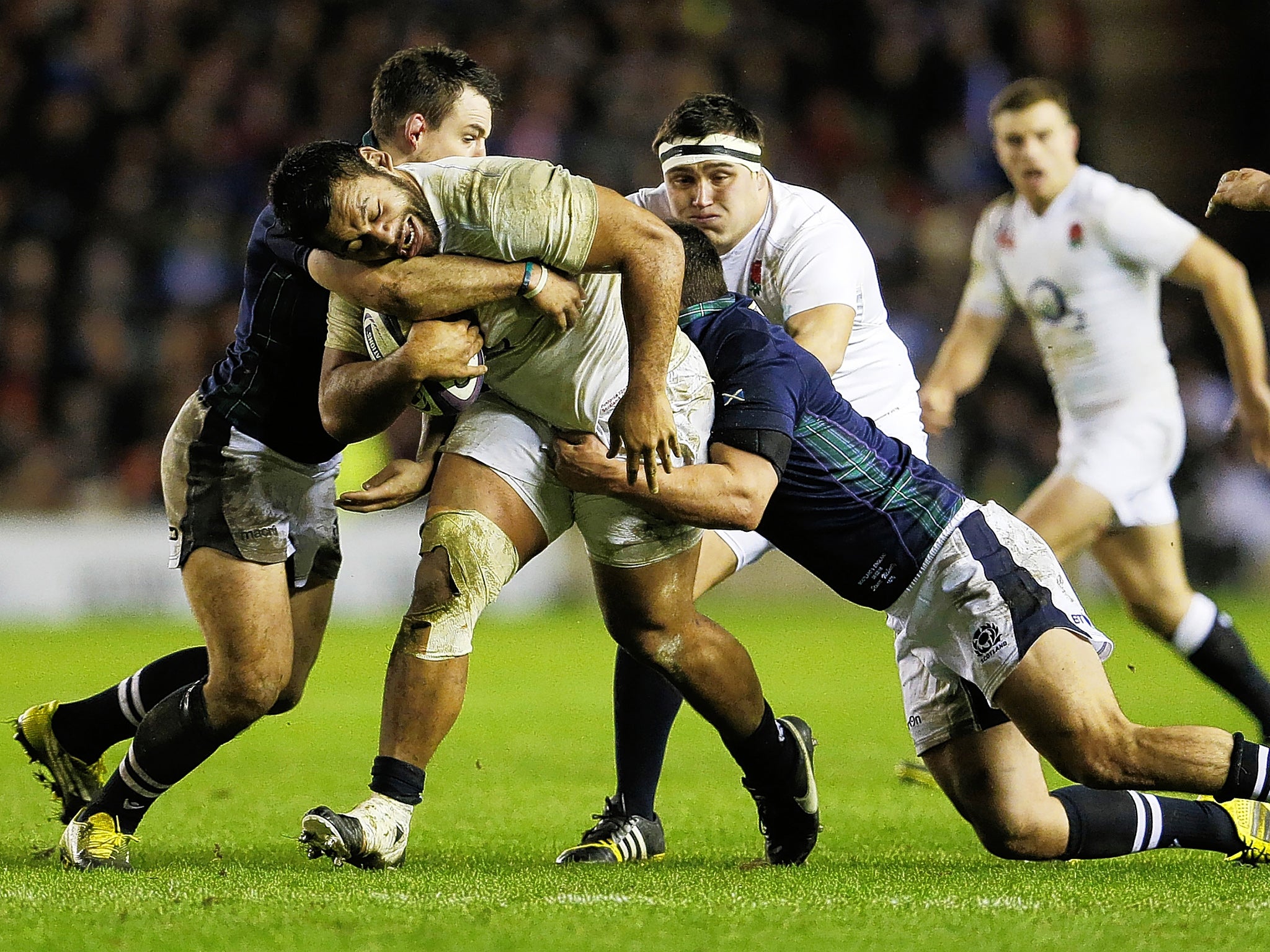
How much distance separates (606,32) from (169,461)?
1457 cm

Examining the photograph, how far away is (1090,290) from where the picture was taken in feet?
27.1

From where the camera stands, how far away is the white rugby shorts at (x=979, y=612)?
4469 mm

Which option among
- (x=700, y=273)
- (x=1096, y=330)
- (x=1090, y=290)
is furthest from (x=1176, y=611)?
(x=700, y=273)

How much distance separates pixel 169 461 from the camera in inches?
201

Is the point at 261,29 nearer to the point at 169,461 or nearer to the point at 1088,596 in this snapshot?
the point at 1088,596

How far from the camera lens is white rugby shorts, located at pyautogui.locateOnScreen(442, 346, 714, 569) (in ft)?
15.2

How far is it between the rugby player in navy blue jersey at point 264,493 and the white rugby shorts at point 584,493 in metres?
A: 0.27

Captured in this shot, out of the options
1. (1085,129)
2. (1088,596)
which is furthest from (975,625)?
(1085,129)

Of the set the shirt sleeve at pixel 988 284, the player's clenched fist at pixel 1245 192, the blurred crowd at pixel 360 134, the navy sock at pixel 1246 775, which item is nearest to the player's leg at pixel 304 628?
the navy sock at pixel 1246 775

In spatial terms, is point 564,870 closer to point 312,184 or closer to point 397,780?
point 397,780

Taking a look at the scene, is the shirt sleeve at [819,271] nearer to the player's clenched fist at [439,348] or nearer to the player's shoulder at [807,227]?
the player's shoulder at [807,227]

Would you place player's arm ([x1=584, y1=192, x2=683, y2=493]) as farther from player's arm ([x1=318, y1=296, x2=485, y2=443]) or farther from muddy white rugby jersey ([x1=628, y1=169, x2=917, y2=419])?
muddy white rugby jersey ([x1=628, y1=169, x2=917, y2=419])

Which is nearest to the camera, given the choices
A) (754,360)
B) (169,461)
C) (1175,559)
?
(754,360)

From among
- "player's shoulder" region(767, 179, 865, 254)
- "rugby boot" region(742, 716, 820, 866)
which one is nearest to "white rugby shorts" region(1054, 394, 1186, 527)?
"player's shoulder" region(767, 179, 865, 254)
